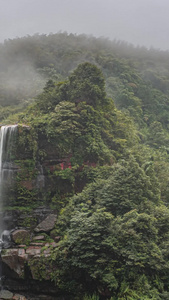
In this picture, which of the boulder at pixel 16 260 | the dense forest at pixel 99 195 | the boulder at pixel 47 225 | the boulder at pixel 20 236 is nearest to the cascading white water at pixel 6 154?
the dense forest at pixel 99 195

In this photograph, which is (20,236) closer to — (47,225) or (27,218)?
(27,218)

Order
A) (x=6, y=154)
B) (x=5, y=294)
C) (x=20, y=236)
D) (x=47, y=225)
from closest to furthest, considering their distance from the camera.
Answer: (x=5, y=294) → (x=20, y=236) → (x=47, y=225) → (x=6, y=154)

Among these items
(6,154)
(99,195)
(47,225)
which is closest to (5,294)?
(47,225)

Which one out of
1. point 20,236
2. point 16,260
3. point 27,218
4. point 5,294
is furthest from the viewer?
point 27,218

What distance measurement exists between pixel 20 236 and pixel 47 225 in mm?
1338

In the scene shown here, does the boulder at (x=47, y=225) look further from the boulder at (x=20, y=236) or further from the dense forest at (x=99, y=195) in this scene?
the boulder at (x=20, y=236)

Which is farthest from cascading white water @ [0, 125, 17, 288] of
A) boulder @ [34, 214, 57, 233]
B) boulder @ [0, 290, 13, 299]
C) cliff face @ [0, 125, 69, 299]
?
boulder @ [0, 290, 13, 299]

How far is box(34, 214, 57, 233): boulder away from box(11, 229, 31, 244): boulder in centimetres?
50

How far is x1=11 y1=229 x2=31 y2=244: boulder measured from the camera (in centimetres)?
1212

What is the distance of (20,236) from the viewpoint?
12.2m

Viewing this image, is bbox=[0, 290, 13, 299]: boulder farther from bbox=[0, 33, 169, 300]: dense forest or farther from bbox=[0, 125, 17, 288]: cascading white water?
bbox=[0, 125, 17, 288]: cascading white water

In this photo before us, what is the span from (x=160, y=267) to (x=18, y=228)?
717 centimetres

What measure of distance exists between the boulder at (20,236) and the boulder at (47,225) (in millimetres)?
500

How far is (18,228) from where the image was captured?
1304cm
